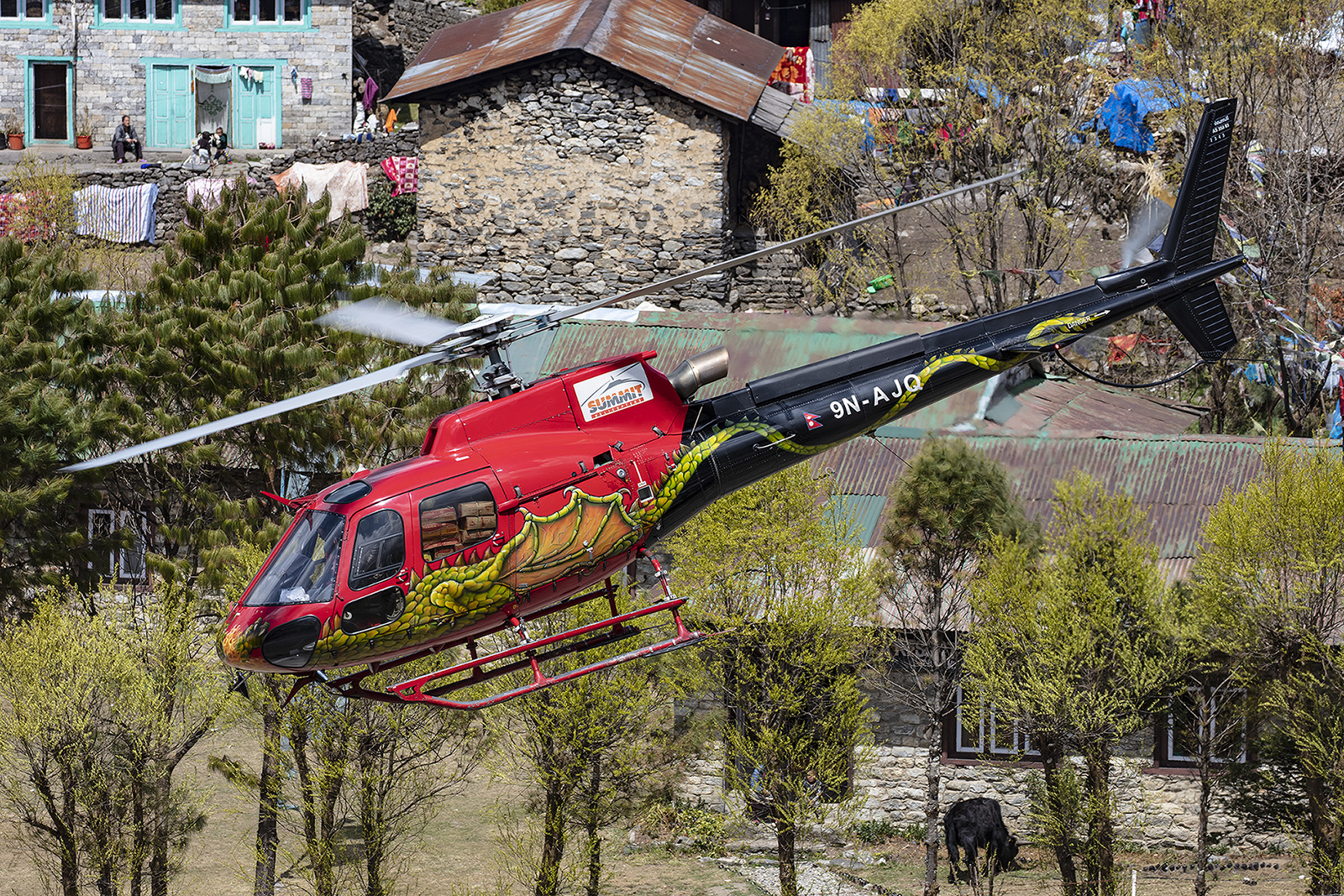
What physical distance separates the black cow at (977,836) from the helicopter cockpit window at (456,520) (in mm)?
13087

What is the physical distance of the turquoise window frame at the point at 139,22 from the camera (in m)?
47.1

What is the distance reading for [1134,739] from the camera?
2361 centimetres

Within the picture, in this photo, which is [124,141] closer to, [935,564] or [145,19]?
[145,19]

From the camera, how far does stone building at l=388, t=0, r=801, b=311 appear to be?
115ft

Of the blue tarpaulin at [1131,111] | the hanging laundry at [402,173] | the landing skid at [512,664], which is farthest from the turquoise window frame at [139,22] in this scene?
the landing skid at [512,664]

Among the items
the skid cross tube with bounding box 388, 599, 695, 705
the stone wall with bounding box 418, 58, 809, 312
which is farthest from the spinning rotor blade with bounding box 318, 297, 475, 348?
the stone wall with bounding box 418, 58, 809, 312

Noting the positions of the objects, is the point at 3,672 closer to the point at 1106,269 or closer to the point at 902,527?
the point at 902,527

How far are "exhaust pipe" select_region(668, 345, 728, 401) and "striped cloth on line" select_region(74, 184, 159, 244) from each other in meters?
30.7

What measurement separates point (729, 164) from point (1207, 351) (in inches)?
836

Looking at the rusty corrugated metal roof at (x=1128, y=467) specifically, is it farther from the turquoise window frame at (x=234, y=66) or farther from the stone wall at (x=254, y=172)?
the turquoise window frame at (x=234, y=66)

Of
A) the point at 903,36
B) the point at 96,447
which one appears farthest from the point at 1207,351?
the point at 903,36

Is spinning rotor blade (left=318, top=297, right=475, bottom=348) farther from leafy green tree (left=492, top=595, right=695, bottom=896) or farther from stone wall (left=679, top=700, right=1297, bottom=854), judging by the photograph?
stone wall (left=679, top=700, right=1297, bottom=854)

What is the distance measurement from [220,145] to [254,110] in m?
3.24

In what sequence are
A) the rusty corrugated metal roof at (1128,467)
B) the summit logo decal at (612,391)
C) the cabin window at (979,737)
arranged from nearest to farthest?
the summit logo decal at (612,391) < the cabin window at (979,737) < the rusty corrugated metal roof at (1128,467)
